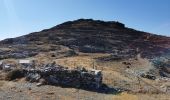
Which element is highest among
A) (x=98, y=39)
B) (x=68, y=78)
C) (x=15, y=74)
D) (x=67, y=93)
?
(x=98, y=39)

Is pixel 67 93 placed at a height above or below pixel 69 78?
below

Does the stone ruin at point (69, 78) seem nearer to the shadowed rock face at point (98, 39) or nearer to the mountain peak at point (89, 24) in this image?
the shadowed rock face at point (98, 39)

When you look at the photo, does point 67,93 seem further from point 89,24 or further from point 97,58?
point 89,24

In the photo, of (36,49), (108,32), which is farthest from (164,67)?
(108,32)

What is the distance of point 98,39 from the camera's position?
96.1m

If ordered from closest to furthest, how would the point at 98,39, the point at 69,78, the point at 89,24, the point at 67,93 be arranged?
the point at 67,93, the point at 69,78, the point at 98,39, the point at 89,24

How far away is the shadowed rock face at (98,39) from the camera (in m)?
87.1

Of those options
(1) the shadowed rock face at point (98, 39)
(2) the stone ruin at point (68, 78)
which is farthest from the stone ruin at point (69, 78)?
(1) the shadowed rock face at point (98, 39)

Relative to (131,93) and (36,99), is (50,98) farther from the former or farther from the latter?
(131,93)

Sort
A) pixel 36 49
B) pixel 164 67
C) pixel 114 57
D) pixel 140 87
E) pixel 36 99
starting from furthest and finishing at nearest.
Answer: pixel 36 49 < pixel 114 57 < pixel 164 67 < pixel 140 87 < pixel 36 99

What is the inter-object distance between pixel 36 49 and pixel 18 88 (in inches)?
1776

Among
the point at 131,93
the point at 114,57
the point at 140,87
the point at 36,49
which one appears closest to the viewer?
the point at 131,93

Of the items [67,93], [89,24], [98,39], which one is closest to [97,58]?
[98,39]

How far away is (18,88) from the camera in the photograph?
31.5 metres
